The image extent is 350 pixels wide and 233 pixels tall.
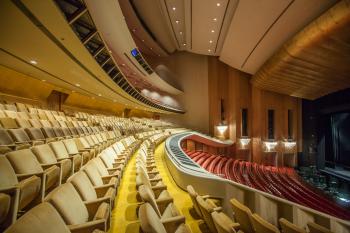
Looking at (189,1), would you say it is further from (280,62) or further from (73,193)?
(73,193)

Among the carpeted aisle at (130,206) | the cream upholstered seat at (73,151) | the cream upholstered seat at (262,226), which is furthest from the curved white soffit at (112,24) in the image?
the cream upholstered seat at (262,226)

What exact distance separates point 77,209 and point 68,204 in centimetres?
5

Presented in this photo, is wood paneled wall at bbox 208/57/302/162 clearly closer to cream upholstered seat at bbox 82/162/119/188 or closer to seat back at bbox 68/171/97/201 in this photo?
cream upholstered seat at bbox 82/162/119/188

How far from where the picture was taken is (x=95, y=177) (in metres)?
0.95

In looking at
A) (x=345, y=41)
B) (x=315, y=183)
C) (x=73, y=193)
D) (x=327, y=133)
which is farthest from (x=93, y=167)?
(x=327, y=133)

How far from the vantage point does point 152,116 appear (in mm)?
8273

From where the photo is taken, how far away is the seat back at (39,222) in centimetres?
39

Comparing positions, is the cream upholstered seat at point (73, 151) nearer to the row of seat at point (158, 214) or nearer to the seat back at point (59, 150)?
the seat back at point (59, 150)

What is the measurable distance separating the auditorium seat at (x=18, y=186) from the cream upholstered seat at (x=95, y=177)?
0.19 meters

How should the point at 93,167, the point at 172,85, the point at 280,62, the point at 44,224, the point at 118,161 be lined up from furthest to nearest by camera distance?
1. the point at 172,85
2. the point at 280,62
3. the point at 118,161
4. the point at 93,167
5. the point at 44,224

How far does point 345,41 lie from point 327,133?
Answer: 3204mm

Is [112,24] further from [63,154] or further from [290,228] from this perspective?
[290,228]

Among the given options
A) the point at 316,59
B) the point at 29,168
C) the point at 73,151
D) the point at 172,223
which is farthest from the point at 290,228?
the point at 316,59

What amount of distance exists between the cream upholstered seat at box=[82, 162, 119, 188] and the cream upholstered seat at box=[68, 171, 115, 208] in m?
0.04
